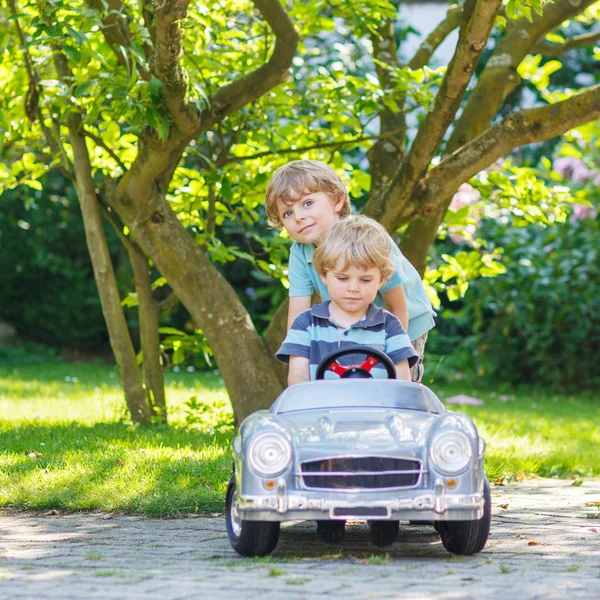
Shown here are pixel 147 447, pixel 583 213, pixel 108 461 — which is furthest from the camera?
pixel 583 213

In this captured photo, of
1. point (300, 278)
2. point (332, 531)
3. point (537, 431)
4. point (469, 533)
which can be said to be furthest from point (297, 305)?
point (537, 431)

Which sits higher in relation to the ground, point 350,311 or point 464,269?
point 464,269

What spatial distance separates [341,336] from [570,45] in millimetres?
3922

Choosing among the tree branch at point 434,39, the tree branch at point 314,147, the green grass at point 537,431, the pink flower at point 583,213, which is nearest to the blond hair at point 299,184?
the tree branch at point 314,147

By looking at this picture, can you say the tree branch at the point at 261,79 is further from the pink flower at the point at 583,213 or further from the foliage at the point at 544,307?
the pink flower at the point at 583,213

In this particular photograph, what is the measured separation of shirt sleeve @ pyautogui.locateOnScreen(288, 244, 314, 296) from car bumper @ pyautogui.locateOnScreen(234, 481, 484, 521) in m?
1.25

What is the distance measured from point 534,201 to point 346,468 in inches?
146

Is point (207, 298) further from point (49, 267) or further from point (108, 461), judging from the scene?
point (49, 267)

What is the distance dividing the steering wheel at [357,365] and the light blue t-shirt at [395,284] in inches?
17.9

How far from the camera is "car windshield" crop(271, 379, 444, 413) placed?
3.36 m

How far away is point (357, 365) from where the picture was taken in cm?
361

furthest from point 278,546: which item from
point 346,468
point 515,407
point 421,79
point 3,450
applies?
point 515,407

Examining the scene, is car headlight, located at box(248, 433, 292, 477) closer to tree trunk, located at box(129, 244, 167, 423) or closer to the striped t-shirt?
the striped t-shirt

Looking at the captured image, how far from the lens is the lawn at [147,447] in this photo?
4.31 metres
